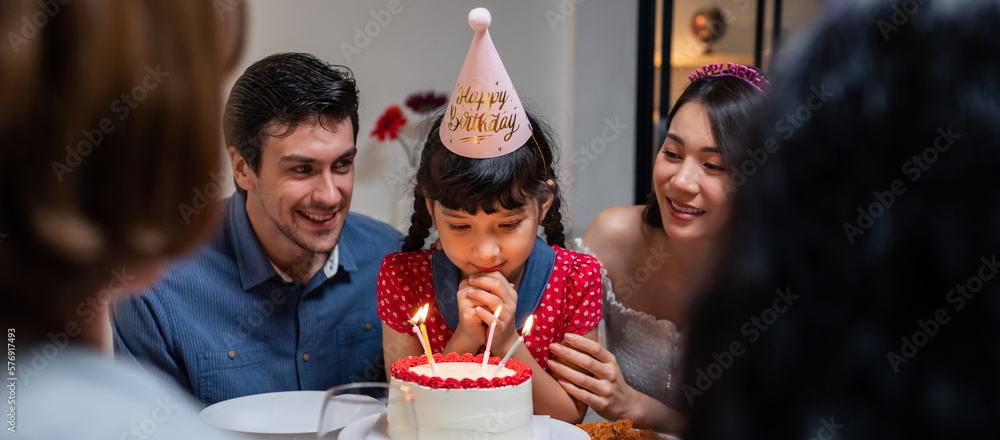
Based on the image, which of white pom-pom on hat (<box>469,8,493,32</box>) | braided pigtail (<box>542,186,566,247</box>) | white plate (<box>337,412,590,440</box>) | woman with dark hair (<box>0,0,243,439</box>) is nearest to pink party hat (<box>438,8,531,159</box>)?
white pom-pom on hat (<box>469,8,493,32</box>)

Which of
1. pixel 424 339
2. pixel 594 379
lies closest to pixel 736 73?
pixel 594 379

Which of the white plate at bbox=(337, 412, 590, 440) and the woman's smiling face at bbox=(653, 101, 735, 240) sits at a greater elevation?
the woman's smiling face at bbox=(653, 101, 735, 240)

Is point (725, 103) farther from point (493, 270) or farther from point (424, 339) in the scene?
point (424, 339)

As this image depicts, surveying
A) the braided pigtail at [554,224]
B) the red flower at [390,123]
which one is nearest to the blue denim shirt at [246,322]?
the braided pigtail at [554,224]

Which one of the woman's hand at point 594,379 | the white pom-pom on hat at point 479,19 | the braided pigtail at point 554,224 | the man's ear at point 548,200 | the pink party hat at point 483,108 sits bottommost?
the woman's hand at point 594,379

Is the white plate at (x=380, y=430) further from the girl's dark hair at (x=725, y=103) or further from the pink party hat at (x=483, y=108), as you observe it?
the girl's dark hair at (x=725, y=103)

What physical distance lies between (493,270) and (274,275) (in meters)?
0.57

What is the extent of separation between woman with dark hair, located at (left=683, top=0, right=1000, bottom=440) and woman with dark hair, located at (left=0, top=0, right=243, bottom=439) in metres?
0.44

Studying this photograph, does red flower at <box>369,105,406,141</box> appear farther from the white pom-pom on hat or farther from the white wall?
the white pom-pom on hat

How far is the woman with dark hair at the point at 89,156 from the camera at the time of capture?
55cm

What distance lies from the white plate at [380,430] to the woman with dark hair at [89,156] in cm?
A: 28

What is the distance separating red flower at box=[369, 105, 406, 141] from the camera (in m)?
2.83

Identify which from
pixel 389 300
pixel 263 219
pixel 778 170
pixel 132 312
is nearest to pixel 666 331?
pixel 389 300

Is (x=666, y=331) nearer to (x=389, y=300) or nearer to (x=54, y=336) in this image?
(x=389, y=300)
